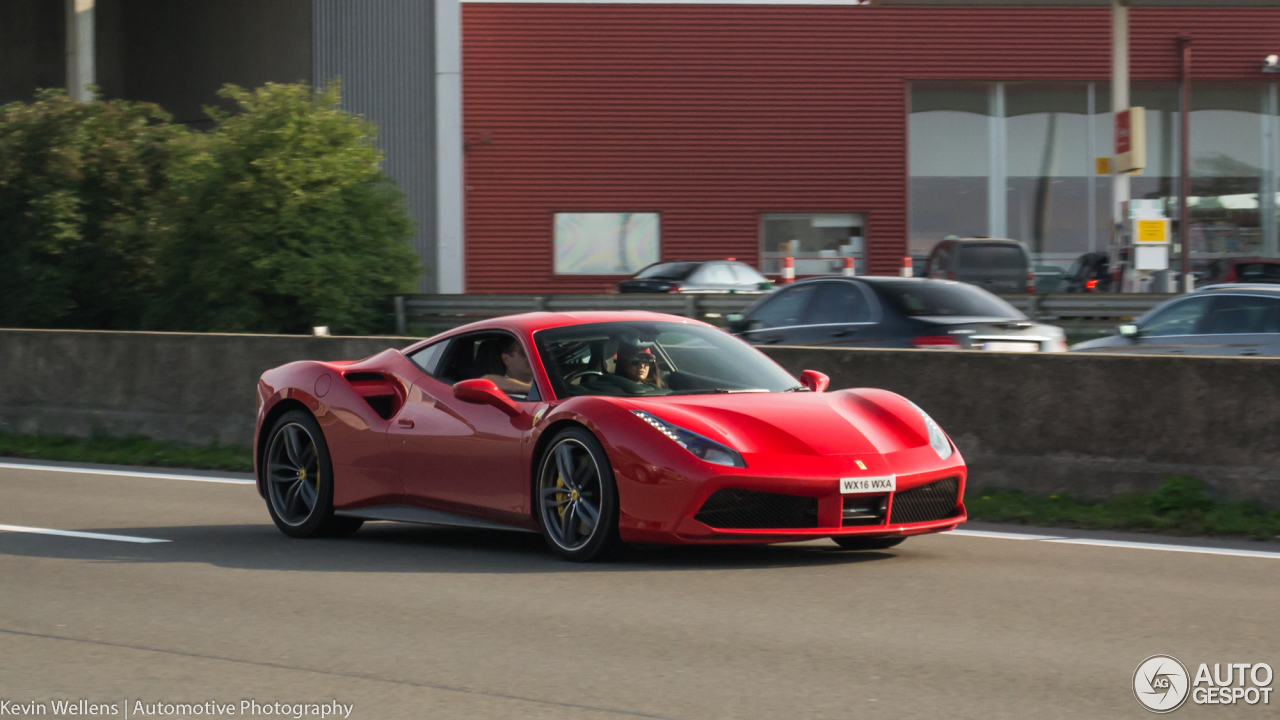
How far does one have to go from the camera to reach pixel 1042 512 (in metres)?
9.84

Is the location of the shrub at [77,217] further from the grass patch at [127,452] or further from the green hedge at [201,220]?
the grass patch at [127,452]

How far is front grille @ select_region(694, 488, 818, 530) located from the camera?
731 cm

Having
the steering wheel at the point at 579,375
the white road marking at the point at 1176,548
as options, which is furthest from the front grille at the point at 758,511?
the white road marking at the point at 1176,548

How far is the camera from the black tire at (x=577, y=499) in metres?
7.57

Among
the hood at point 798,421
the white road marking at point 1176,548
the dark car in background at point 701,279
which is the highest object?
the dark car in background at point 701,279

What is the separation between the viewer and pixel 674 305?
2323 centimetres

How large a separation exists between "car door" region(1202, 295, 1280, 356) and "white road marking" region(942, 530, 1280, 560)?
18.4 ft

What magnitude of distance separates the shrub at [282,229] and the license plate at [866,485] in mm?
17528

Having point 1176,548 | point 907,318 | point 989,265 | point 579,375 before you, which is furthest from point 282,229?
point 1176,548

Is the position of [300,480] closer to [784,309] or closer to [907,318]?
[907,318]

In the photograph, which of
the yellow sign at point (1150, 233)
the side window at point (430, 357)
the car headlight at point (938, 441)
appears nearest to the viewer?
the car headlight at point (938, 441)

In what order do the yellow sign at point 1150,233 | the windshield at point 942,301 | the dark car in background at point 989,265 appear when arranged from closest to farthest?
1. the windshield at point 942,301
2. the yellow sign at point 1150,233
3. the dark car in background at point 989,265

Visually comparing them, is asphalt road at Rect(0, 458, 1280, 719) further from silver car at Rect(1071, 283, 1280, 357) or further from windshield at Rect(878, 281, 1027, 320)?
silver car at Rect(1071, 283, 1280, 357)

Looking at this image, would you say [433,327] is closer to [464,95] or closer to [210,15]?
[464,95]
